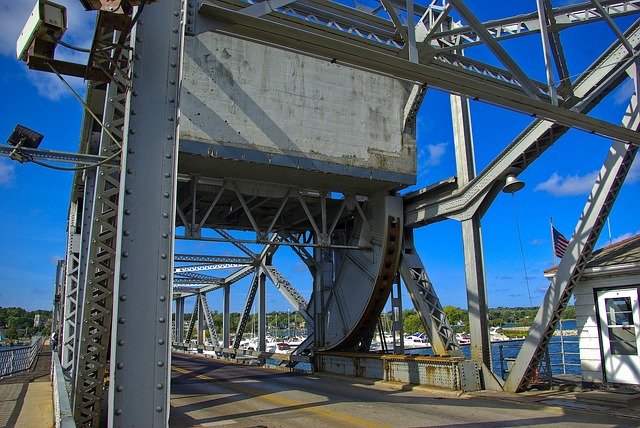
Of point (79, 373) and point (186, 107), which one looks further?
point (186, 107)

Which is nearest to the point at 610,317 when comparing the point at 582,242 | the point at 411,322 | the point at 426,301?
the point at 582,242

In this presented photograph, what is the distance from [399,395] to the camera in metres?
13.7

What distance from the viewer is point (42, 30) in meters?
4.62

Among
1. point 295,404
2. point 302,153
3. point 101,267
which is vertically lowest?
point 295,404

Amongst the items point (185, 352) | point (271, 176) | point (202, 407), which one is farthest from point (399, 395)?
point (185, 352)

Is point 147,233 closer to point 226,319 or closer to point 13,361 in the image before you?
point 13,361

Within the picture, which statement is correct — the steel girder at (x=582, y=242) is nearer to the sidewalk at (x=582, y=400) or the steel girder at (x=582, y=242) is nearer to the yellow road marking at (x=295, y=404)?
the sidewalk at (x=582, y=400)

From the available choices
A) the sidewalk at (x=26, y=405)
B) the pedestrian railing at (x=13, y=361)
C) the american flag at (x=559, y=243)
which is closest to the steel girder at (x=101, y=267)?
the sidewalk at (x=26, y=405)

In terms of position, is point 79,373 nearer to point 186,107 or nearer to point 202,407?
point 202,407

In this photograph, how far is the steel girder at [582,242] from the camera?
38.7 ft

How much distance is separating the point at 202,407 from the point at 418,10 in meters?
12.0

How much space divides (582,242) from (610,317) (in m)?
1.89

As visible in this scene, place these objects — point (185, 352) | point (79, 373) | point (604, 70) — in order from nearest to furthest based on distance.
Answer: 1. point (79, 373)
2. point (604, 70)
3. point (185, 352)

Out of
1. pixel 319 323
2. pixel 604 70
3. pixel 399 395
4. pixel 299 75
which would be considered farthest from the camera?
pixel 319 323
